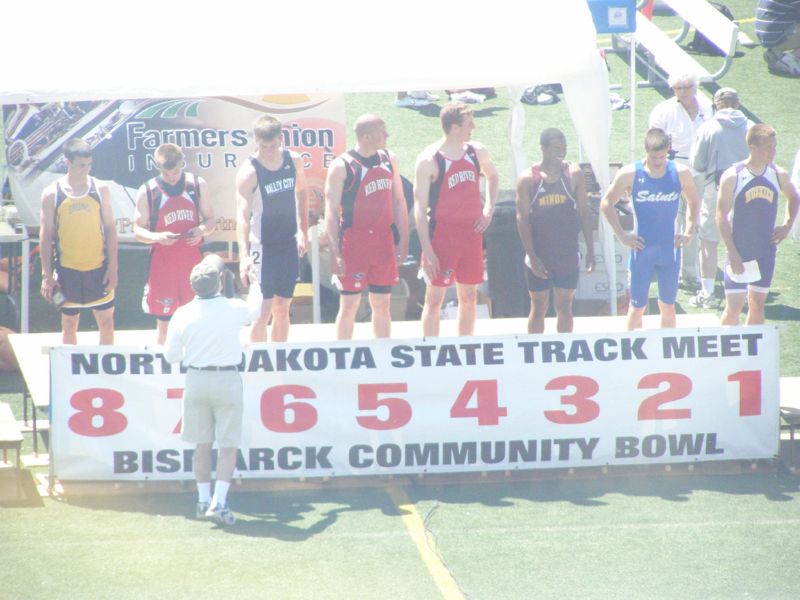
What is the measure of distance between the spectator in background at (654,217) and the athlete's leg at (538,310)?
0.64m

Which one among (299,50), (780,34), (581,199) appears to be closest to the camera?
(581,199)

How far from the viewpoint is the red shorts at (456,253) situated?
366 inches

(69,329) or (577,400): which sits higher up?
(69,329)

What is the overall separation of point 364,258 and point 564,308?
1.50 meters

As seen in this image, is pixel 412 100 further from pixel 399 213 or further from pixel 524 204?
pixel 524 204

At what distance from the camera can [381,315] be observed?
30.3ft

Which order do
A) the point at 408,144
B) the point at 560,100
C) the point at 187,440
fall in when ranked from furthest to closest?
the point at 560,100 < the point at 408,144 < the point at 187,440

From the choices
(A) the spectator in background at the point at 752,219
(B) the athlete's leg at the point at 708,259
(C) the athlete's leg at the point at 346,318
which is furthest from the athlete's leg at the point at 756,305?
(C) the athlete's leg at the point at 346,318

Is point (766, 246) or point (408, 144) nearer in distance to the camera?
point (766, 246)

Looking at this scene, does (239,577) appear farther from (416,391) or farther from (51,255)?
(51,255)

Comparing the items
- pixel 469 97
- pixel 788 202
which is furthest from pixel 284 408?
pixel 469 97

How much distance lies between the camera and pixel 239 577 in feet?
22.8

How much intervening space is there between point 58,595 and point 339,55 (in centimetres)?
480

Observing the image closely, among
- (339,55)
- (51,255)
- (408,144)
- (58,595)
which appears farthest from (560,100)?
(58,595)
